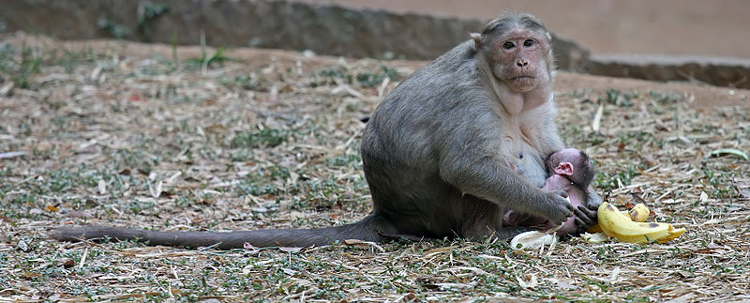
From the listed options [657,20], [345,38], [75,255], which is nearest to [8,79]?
[345,38]

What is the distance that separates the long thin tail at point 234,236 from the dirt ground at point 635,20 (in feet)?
25.6

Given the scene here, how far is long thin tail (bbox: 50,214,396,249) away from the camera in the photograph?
5.79 metres

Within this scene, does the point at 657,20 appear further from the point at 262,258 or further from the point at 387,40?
the point at 262,258

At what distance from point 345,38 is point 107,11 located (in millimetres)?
3220

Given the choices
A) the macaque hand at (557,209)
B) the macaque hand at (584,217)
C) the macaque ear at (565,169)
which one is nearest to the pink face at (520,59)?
the macaque ear at (565,169)

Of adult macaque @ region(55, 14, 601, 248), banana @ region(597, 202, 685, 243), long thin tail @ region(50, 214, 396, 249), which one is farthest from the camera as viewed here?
long thin tail @ region(50, 214, 396, 249)

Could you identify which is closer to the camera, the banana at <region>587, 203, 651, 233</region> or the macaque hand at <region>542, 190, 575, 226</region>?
the macaque hand at <region>542, 190, 575, 226</region>

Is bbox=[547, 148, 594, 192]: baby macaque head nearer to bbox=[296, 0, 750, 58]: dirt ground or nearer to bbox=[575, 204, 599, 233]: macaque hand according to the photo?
bbox=[575, 204, 599, 233]: macaque hand

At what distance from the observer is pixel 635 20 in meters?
15.2

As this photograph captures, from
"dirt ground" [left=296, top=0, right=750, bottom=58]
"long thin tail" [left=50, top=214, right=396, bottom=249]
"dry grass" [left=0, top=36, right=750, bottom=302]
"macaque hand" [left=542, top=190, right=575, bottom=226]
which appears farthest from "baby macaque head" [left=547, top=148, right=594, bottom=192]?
"dirt ground" [left=296, top=0, right=750, bottom=58]

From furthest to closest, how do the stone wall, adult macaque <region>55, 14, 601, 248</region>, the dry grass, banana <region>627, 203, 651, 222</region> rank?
1. the stone wall
2. banana <region>627, 203, 651, 222</region>
3. adult macaque <region>55, 14, 601, 248</region>
4. the dry grass

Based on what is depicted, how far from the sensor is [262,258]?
5.48 meters

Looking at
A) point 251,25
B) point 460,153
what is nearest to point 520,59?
point 460,153

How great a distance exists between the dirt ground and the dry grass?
409cm
